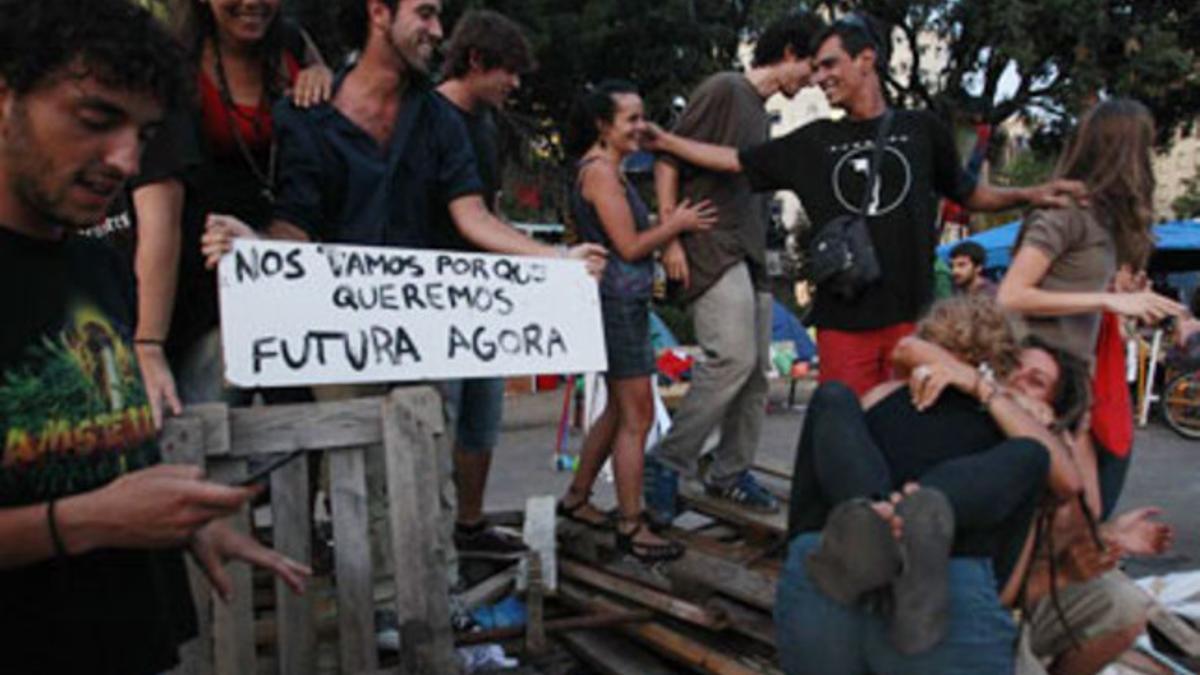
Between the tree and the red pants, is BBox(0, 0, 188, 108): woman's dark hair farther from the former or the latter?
the tree

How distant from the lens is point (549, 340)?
3340mm

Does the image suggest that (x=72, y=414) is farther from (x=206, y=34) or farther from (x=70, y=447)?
(x=206, y=34)

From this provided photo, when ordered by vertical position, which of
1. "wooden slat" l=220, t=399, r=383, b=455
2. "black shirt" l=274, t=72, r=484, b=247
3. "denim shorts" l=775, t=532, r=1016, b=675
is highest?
"black shirt" l=274, t=72, r=484, b=247

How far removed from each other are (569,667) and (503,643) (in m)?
0.57

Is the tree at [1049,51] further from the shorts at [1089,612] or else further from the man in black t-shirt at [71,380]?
the man in black t-shirt at [71,380]

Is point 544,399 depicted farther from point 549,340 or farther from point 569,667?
point 549,340

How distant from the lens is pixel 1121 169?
353cm

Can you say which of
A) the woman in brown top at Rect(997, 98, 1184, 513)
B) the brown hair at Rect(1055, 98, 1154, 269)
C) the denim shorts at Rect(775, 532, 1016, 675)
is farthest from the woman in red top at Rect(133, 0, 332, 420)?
the brown hair at Rect(1055, 98, 1154, 269)

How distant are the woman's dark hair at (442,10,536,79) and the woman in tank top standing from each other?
32cm

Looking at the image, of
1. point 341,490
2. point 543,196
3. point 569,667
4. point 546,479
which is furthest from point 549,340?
point 543,196

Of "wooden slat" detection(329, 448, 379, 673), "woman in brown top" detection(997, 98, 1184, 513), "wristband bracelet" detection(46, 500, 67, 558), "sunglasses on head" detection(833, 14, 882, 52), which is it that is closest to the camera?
"wristband bracelet" detection(46, 500, 67, 558)

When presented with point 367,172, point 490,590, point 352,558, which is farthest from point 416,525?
point 367,172

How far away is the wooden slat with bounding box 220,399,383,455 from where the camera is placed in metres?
2.82

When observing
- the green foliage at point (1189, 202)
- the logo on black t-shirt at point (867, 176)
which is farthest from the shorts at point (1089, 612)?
the green foliage at point (1189, 202)
